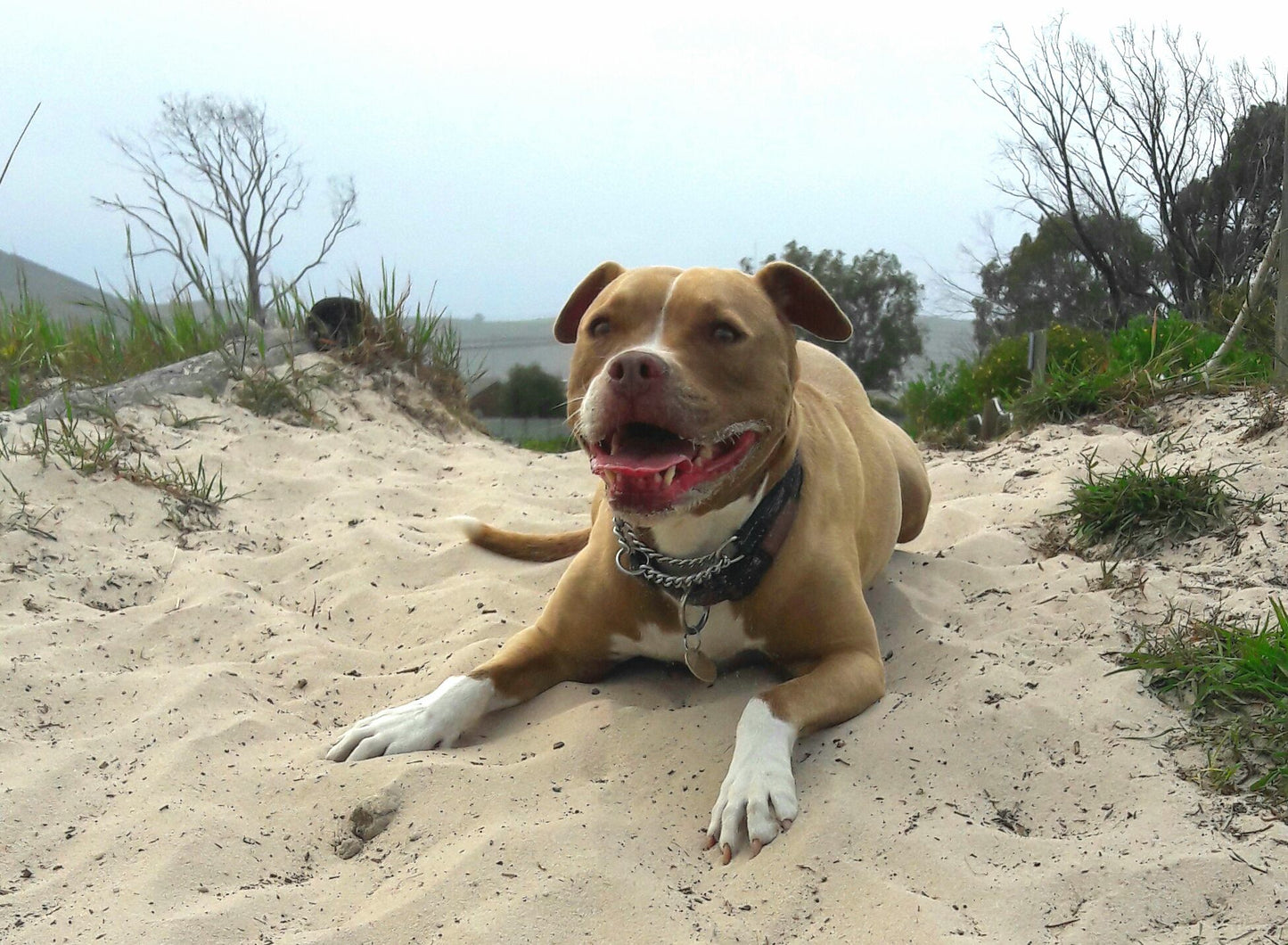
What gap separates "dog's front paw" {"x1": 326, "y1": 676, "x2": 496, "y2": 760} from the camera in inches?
113

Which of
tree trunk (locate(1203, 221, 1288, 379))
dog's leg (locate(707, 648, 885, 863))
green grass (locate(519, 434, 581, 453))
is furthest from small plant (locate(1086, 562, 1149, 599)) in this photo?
green grass (locate(519, 434, 581, 453))

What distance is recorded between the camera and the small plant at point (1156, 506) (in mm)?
3834

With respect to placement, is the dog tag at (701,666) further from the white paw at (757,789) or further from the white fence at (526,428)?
the white fence at (526,428)

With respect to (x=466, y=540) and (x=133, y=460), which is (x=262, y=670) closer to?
(x=466, y=540)

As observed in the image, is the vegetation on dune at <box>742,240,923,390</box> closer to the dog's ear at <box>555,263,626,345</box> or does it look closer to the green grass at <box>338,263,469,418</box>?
the green grass at <box>338,263,469,418</box>

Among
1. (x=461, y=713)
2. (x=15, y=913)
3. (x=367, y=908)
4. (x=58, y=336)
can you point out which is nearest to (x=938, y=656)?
(x=461, y=713)

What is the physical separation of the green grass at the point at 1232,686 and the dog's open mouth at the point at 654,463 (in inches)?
52.5

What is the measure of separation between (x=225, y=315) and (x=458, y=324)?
1882mm

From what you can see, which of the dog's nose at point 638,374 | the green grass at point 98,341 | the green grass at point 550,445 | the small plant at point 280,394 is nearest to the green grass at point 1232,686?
the dog's nose at point 638,374

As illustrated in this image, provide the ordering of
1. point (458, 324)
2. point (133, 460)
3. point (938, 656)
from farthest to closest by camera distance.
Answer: point (458, 324), point (133, 460), point (938, 656)

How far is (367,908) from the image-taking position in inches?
84.4

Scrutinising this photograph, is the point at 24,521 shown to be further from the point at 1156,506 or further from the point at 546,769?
the point at 1156,506

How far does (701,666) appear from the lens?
2.94 meters

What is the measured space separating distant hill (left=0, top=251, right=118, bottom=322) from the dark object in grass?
142cm
